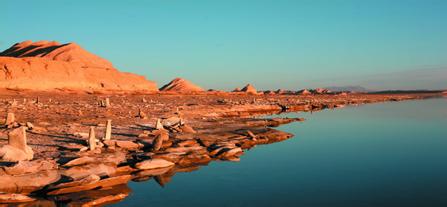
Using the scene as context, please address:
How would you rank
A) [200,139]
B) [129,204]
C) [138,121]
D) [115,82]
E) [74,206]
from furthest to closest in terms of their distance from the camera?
[115,82]
[138,121]
[200,139]
[129,204]
[74,206]

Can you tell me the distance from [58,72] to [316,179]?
85445 mm

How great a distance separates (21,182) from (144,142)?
28.4ft

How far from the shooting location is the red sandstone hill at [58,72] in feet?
266

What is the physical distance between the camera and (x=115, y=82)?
108 meters

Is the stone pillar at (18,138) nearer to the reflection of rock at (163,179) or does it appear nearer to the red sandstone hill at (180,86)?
the reflection of rock at (163,179)

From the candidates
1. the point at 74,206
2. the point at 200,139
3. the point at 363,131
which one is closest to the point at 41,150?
the point at 74,206

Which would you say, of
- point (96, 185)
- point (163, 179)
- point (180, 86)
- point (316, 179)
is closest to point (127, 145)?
point (163, 179)

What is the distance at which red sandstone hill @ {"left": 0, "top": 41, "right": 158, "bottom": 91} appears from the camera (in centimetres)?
8100

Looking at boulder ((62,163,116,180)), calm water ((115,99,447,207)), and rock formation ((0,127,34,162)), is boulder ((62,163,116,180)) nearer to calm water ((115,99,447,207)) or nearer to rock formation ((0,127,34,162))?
calm water ((115,99,447,207))

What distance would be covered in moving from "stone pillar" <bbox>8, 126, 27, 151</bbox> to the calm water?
4.89 metres

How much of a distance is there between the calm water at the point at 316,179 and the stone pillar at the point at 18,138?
489 centimetres

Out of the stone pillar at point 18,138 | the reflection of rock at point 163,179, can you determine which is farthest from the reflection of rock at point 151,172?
the stone pillar at point 18,138

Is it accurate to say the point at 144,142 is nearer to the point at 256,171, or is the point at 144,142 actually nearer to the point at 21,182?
the point at 256,171

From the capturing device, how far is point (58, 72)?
299ft
